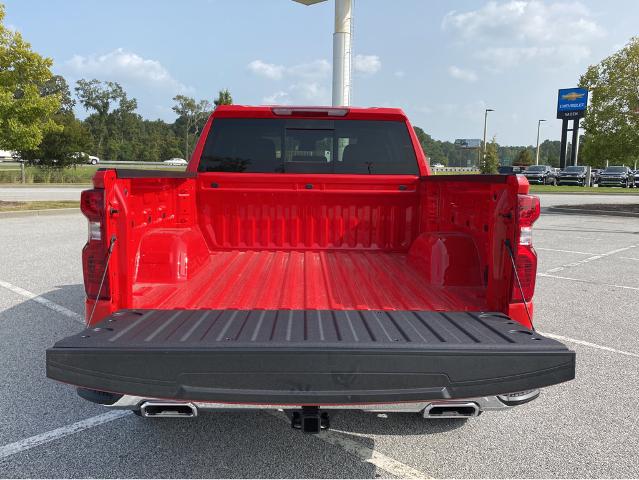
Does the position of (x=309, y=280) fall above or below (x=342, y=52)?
below

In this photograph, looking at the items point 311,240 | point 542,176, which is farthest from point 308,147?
point 542,176

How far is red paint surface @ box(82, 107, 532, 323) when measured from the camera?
9.57 ft

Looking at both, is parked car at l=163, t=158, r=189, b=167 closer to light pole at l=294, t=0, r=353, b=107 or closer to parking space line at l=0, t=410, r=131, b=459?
light pole at l=294, t=0, r=353, b=107

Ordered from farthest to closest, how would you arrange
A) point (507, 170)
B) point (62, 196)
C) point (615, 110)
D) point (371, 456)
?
point (62, 196) < point (615, 110) < point (507, 170) < point (371, 456)

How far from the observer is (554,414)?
345 centimetres

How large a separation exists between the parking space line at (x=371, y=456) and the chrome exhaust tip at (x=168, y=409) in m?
0.54

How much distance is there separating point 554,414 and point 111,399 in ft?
9.43

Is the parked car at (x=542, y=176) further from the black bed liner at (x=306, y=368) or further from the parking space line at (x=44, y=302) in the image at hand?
the black bed liner at (x=306, y=368)

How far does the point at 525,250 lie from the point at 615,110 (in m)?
20.4

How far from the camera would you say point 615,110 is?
19469mm

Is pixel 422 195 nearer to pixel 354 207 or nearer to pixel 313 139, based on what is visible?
pixel 354 207

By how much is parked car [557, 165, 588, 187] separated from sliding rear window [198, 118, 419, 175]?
1716 inches

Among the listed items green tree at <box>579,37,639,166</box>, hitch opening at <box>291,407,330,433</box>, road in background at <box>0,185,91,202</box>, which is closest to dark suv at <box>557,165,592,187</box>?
green tree at <box>579,37,639,166</box>

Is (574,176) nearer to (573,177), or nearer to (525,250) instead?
(573,177)
